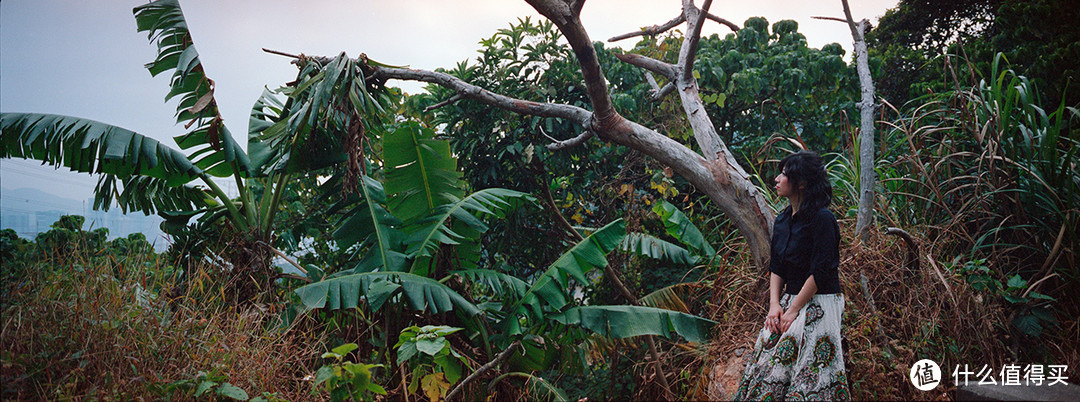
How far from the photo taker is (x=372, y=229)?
4.16 m

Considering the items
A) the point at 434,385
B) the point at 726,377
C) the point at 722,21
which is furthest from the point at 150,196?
the point at 722,21

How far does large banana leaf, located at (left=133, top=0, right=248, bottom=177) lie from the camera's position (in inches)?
166

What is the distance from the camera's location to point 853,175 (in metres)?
4.36

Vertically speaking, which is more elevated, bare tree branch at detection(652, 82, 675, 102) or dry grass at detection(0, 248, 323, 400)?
bare tree branch at detection(652, 82, 675, 102)

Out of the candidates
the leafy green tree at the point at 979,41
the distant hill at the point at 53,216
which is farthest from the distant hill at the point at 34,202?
the leafy green tree at the point at 979,41

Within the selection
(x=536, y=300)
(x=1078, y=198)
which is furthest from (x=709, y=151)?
(x=1078, y=198)

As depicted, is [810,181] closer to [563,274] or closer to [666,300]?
[563,274]

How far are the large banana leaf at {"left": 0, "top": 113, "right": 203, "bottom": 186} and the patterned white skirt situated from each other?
3695 millimetres

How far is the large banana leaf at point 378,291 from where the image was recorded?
10.5 ft

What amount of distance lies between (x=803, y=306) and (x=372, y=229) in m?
2.83

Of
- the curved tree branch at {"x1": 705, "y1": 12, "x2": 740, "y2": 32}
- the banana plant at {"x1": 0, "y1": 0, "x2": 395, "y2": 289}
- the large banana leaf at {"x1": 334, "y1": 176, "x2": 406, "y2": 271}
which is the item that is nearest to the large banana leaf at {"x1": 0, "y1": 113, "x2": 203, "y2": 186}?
→ the banana plant at {"x1": 0, "y1": 0, "x2": 395, "y2": 289}

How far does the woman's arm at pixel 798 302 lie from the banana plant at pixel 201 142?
9.05 feet

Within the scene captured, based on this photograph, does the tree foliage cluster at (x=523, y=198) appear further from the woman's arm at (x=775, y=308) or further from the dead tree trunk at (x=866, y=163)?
the woman's arm at (x=775, y=308)

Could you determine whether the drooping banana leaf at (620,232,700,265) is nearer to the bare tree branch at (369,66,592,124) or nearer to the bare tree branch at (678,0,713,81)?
the bare tree branch at (369,66,592,124)
